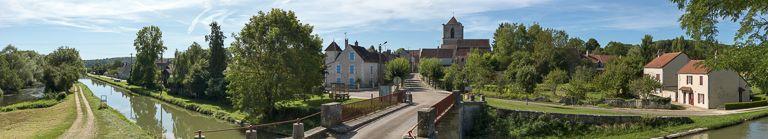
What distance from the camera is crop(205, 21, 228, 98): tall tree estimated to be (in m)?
47.2

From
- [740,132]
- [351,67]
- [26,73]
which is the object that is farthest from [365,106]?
[26,73]

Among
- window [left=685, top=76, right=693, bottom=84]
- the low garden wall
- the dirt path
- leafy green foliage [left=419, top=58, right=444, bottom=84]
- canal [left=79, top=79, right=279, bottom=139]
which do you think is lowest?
canal [left=79, top=79, right=279, bottom=139]

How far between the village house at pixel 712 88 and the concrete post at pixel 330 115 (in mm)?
30290

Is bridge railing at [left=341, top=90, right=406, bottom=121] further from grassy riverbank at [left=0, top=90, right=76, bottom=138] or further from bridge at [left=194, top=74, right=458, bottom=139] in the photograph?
grassy riverbank at [left=0, top=90, right=76, bottom=138]

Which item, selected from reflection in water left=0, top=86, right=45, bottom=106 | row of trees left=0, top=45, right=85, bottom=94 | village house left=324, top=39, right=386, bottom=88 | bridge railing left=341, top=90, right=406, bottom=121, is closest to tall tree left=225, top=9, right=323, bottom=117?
bridge railing left=341, top=90, right=406, bottom=121

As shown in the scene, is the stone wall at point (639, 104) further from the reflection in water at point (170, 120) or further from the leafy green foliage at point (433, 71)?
the reflection in water at point (170, 120)

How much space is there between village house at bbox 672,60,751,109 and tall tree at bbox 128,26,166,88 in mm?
60990

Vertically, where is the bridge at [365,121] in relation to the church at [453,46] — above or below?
below

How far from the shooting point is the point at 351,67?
54219 mm

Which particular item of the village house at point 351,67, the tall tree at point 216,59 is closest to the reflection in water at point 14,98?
the tall tree at point 216,59

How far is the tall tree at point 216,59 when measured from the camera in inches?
1859

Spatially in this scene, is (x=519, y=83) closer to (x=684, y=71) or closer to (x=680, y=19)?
(x=684, y=71)

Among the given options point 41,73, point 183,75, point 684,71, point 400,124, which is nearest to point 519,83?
point 684,71

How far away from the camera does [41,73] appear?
64250 mm
